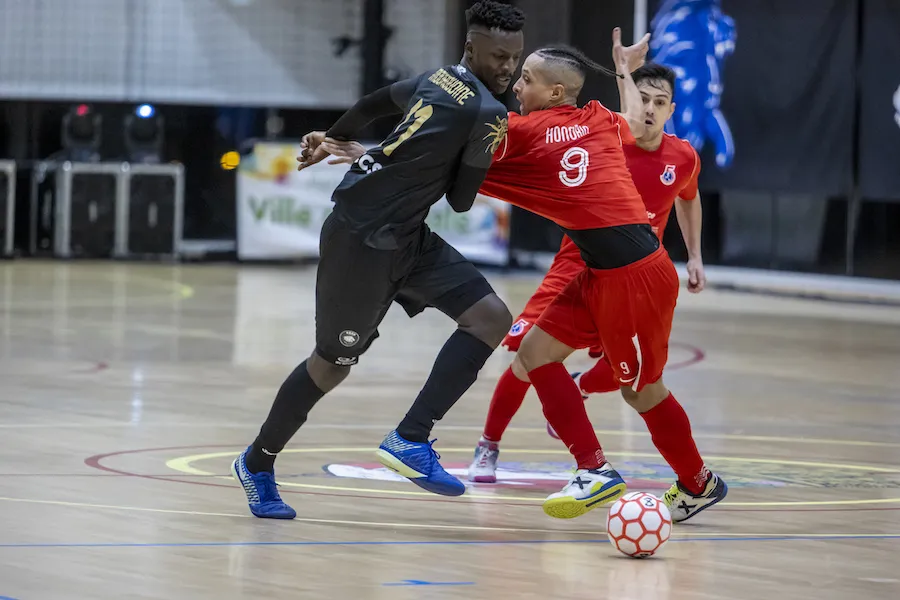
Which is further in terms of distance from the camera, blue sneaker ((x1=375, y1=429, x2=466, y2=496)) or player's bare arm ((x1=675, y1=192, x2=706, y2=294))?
player's bare arm ((x1=675, y1=192, x2=706, y2=294))

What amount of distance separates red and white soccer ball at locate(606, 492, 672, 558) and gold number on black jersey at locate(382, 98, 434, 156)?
1.37 m

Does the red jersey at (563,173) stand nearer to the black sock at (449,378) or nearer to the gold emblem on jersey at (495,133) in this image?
the gold emblem on jersey at (495,133)

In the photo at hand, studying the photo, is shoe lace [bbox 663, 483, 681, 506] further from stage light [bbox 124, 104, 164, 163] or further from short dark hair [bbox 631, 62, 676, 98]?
stage light [bbox 124, 104, 164, 163]

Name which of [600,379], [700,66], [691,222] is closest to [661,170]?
[691,222]

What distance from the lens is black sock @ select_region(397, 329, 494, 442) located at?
213 inches

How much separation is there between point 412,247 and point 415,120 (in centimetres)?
44

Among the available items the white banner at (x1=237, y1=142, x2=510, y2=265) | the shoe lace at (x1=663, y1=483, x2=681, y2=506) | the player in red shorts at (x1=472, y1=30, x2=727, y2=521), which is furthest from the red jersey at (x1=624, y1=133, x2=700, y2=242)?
the white banner at (x1=237, y1=142, x2=510, y2=265)

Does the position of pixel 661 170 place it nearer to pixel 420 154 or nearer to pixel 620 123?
pixel 620 123

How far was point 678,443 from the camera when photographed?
5.62m

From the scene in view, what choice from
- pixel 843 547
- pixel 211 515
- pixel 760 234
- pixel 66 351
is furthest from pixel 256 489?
pixel 760 234

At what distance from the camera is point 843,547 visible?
514 cm

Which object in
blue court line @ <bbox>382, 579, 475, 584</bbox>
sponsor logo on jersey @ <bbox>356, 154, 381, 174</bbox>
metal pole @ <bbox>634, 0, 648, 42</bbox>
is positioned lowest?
blue court line @ <bbox>382, 579, 475, 584</bbox>

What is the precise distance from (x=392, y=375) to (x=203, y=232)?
1423cm

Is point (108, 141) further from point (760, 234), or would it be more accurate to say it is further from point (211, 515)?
point (211, 515)
